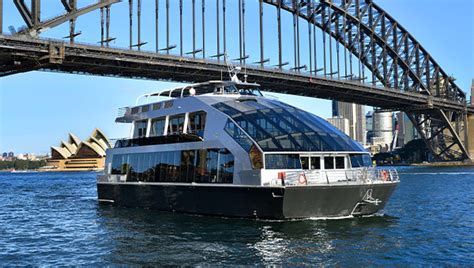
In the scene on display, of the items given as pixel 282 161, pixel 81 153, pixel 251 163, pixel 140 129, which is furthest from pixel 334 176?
pixel 81 153

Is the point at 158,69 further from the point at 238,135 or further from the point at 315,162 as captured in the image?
the point at 315,162

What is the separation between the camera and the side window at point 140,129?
2359cm

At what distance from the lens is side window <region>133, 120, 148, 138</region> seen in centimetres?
2359

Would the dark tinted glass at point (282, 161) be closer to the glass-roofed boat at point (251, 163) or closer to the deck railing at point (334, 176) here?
the glass-roofed boat at point (251, 163)

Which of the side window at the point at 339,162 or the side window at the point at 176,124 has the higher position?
the side window at the point at 176,124

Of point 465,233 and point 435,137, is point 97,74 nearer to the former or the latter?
point 465,233

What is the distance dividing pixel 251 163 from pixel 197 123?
383 cm

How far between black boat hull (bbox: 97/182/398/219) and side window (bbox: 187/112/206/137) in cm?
198

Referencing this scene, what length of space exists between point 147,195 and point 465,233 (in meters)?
11.7

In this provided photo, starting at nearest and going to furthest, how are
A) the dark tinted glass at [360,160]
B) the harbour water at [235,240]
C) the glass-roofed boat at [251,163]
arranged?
1. the harbour water at [235,240]
2. the glass-roofed boat at [251,163]
3. the dark tinted glass at [360,160]

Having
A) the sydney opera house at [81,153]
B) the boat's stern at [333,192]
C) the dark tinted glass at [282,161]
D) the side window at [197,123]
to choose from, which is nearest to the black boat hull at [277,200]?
the boat's stern at [333,192]

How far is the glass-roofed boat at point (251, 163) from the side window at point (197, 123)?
4 cm

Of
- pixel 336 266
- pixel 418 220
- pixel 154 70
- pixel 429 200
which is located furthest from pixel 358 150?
pixel 154 70

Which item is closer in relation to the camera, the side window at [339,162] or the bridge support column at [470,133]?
the side window at [339,162]
